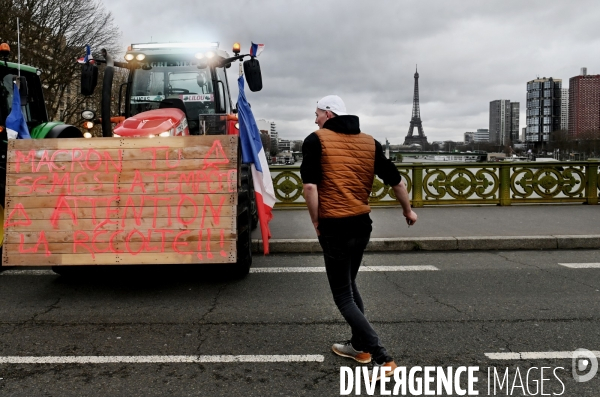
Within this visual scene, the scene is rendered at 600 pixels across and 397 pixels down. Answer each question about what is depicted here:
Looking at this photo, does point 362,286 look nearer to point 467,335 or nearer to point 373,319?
point 373,319

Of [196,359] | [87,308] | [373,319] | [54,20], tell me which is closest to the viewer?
[196,359]

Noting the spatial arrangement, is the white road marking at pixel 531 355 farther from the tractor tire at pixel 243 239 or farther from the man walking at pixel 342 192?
the tractor tire at pixel 243 239

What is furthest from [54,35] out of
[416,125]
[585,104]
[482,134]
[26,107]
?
[482,134]

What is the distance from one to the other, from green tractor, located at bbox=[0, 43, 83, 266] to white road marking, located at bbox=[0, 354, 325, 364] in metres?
3.62

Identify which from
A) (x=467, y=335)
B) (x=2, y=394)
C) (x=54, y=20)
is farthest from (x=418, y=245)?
(x=54, y=20)

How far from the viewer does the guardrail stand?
12.2 m

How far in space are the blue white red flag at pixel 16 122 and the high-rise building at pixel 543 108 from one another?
410 feet

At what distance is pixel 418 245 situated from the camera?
8.48m

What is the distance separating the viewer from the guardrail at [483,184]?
12.2 metres

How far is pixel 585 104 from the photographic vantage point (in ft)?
378

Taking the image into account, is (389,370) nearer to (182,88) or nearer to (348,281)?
(348,281)

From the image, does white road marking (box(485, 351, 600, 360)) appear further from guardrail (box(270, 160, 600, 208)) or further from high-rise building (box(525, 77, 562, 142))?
high-rise building (box(525, 77, 562, 142))

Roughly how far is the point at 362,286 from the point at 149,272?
2718mm

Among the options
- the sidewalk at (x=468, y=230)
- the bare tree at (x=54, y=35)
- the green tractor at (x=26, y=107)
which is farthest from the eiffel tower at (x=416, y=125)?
the green tractor at (x=26, y=107)
